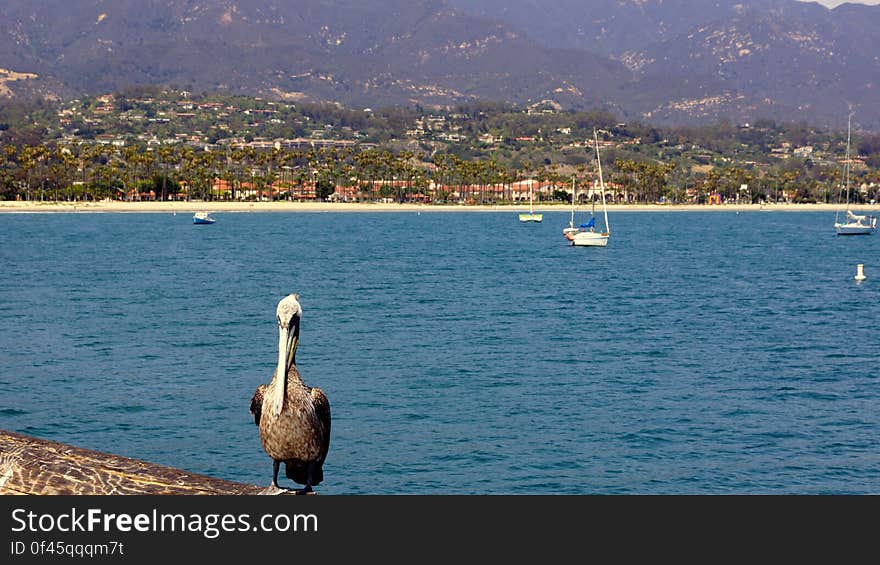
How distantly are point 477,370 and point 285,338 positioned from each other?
30731 millimetres

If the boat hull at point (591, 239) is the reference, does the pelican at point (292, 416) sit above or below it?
above

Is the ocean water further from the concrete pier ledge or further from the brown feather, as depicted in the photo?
the concrete pier ledge

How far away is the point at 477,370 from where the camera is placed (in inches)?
1572

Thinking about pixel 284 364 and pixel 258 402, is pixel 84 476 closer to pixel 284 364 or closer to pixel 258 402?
pixel 284 364

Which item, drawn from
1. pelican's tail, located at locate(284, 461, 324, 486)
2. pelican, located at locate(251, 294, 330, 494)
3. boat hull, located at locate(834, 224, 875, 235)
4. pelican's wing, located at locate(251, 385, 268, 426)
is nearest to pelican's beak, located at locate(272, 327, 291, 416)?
pelican, located at locate(251, 294, 330, 494)

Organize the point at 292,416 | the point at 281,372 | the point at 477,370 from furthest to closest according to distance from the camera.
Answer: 1. the point at 477,370
2. the point at 292,416
3. the point at 281,372

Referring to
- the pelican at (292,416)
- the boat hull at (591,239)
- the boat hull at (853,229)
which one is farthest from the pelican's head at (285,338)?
the boat hull at (853,229)

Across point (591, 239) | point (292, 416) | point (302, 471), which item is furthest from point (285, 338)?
point (591, 239)

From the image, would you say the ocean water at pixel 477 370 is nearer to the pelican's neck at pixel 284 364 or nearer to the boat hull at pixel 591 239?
the pelican's neck at pixel 284 364

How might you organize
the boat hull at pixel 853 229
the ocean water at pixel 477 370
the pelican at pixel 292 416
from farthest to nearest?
1. the boat hull at pixel 853 229
2. the ocean water at pixel 477 370
3. the pelican at pixel 292 416

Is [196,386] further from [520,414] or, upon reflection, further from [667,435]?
[667,435]

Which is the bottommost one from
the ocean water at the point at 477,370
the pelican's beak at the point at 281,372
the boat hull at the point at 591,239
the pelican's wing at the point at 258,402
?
the ocean water at the point at 477,370

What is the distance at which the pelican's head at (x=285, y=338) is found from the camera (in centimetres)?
945
